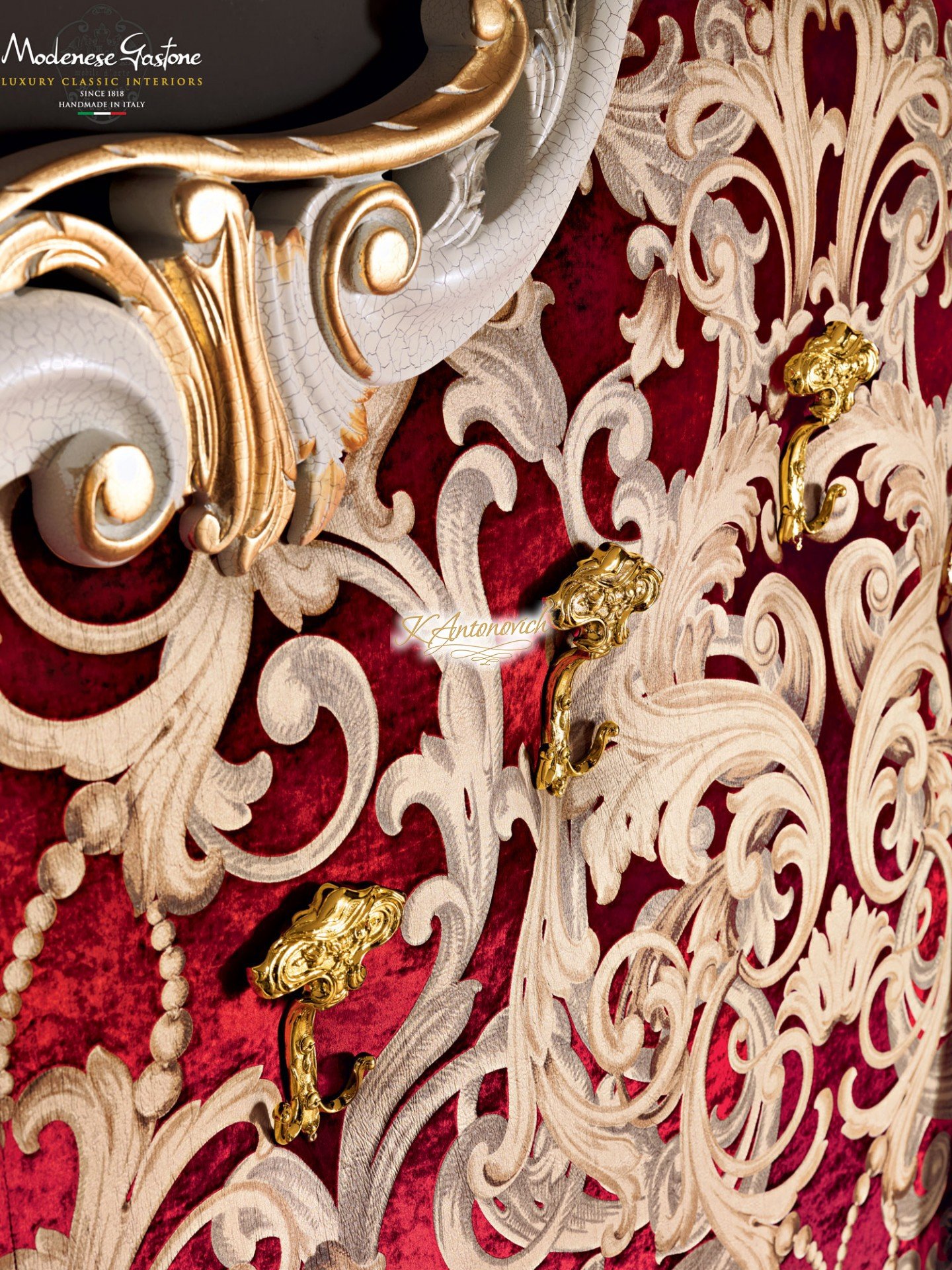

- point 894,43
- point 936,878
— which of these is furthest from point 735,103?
point 936,878

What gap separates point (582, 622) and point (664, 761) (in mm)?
114

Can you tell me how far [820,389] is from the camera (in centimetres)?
61

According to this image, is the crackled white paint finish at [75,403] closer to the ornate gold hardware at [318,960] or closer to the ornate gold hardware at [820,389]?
the ornate gold hardware at [318,960]

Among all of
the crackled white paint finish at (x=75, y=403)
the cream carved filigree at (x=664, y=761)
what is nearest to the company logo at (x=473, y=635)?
the cream carved filigree at (x=664, y=761)

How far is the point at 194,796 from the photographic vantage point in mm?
377

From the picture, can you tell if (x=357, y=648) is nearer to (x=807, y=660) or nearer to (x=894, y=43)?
(x=807, y=660)

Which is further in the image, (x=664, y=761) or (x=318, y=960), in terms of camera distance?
(x=664, y=761)

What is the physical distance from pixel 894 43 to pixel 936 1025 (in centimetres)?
68

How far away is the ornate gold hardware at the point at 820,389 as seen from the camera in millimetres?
604

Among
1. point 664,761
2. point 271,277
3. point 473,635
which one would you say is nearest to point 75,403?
point 271,277

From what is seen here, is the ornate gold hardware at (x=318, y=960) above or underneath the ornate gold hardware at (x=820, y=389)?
underneath

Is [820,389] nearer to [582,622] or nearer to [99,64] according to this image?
[582,622]

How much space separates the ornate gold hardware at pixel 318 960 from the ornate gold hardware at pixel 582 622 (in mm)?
109

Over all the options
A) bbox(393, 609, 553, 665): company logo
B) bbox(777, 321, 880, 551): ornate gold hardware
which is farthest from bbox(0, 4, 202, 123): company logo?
bbox(777, 321, 880, 551): ornate gold hardware
